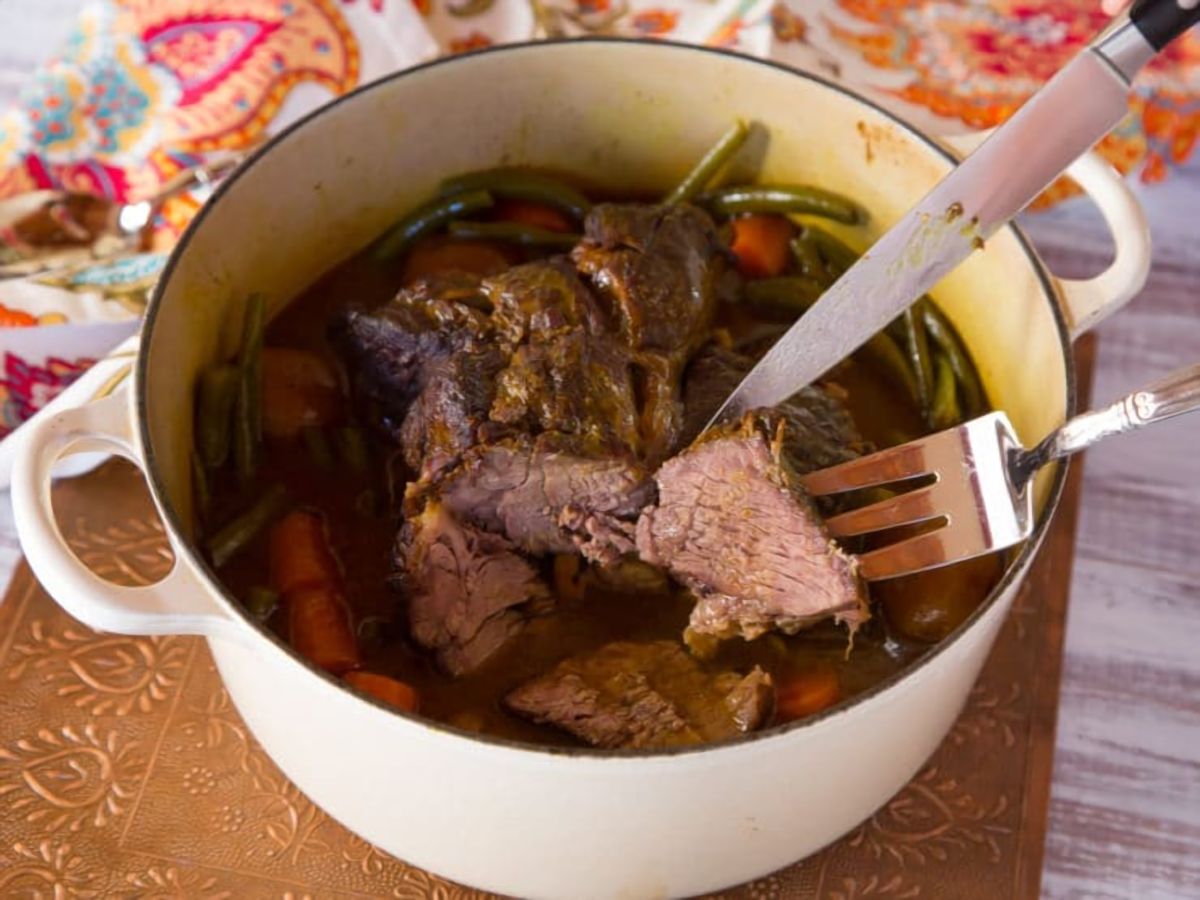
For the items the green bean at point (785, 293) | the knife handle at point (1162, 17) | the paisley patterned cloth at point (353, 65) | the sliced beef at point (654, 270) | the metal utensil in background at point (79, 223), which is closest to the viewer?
the knife handle at point (1162, 17)

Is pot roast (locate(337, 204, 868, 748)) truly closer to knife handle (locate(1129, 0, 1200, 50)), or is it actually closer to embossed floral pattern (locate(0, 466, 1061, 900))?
embossed floral pattern (locate(0, 466, 1061, 900))

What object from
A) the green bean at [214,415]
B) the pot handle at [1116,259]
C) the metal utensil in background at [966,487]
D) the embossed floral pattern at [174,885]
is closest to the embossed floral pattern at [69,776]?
the embossed floral pattern at [174,885]

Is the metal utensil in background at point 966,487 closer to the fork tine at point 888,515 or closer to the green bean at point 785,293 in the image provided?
the fork tine at point 888,515

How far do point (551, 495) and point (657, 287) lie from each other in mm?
392

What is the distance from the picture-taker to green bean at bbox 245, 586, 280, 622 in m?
1.84

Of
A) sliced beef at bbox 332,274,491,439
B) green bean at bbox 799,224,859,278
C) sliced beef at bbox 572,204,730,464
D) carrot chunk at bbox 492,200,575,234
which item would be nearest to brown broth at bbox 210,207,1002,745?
sliced beef at bbox 332,274,491,439

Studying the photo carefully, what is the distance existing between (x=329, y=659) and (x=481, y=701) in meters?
0.21

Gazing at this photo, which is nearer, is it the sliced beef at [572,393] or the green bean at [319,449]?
the sliced beef at [572,393]

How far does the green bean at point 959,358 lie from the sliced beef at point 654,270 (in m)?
0.36

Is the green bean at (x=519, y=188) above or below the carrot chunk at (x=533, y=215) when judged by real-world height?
above

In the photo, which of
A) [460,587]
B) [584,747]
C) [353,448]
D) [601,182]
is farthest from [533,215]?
[584,747]

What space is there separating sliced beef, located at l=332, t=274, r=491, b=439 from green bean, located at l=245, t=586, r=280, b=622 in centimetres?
32

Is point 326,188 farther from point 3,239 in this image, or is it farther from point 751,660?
point 751,660

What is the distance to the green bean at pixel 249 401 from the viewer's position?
6.49ft
